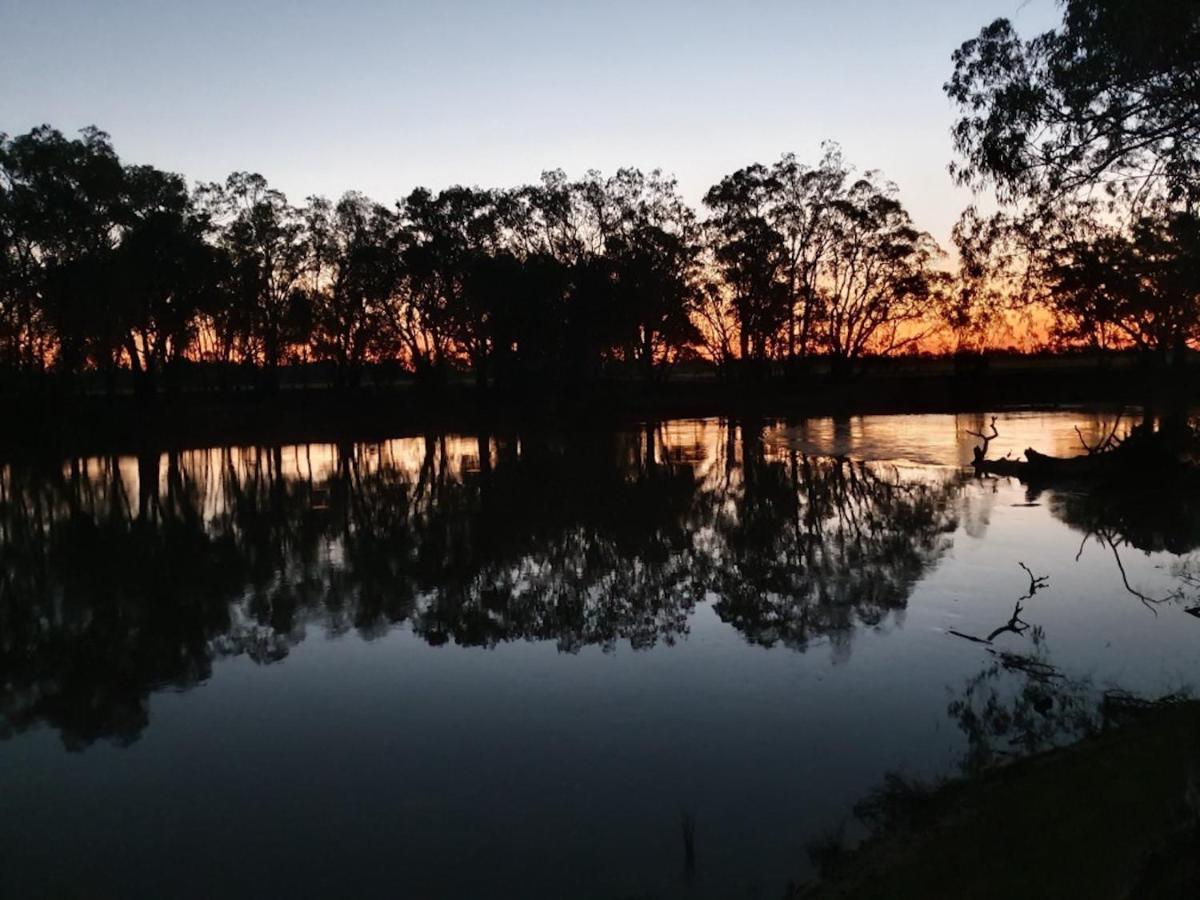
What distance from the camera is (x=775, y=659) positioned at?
8.88 meters

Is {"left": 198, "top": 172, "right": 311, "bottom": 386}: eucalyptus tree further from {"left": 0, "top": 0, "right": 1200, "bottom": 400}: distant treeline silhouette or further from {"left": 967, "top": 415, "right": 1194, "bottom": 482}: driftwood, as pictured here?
{"left": 967, "top": 415, "right": 1194, "bottom": 482}: driftwood

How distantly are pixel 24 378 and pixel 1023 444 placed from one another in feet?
138

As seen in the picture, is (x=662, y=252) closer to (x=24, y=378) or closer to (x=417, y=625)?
(x=24, y=378)

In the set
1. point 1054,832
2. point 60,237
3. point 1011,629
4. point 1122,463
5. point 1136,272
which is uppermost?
point 60,237

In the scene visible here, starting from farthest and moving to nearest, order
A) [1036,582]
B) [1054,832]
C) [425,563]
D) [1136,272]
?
[1136,272] → [425,563] → [1036,582] → [1054,832]

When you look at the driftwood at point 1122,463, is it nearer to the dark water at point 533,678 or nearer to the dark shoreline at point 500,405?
the dark water at point 533,678

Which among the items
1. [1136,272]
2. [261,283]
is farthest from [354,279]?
[1136,272]

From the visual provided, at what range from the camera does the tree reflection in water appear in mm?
9875

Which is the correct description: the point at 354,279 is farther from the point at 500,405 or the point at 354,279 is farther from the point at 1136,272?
the point at 1136,272

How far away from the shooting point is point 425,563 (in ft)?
46.1

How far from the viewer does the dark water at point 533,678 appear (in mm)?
5457

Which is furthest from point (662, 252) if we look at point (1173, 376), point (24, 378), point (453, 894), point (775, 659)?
point (453, 894)

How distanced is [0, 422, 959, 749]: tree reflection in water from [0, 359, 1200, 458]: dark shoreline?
19.1 m

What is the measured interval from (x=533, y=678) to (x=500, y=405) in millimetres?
49078
